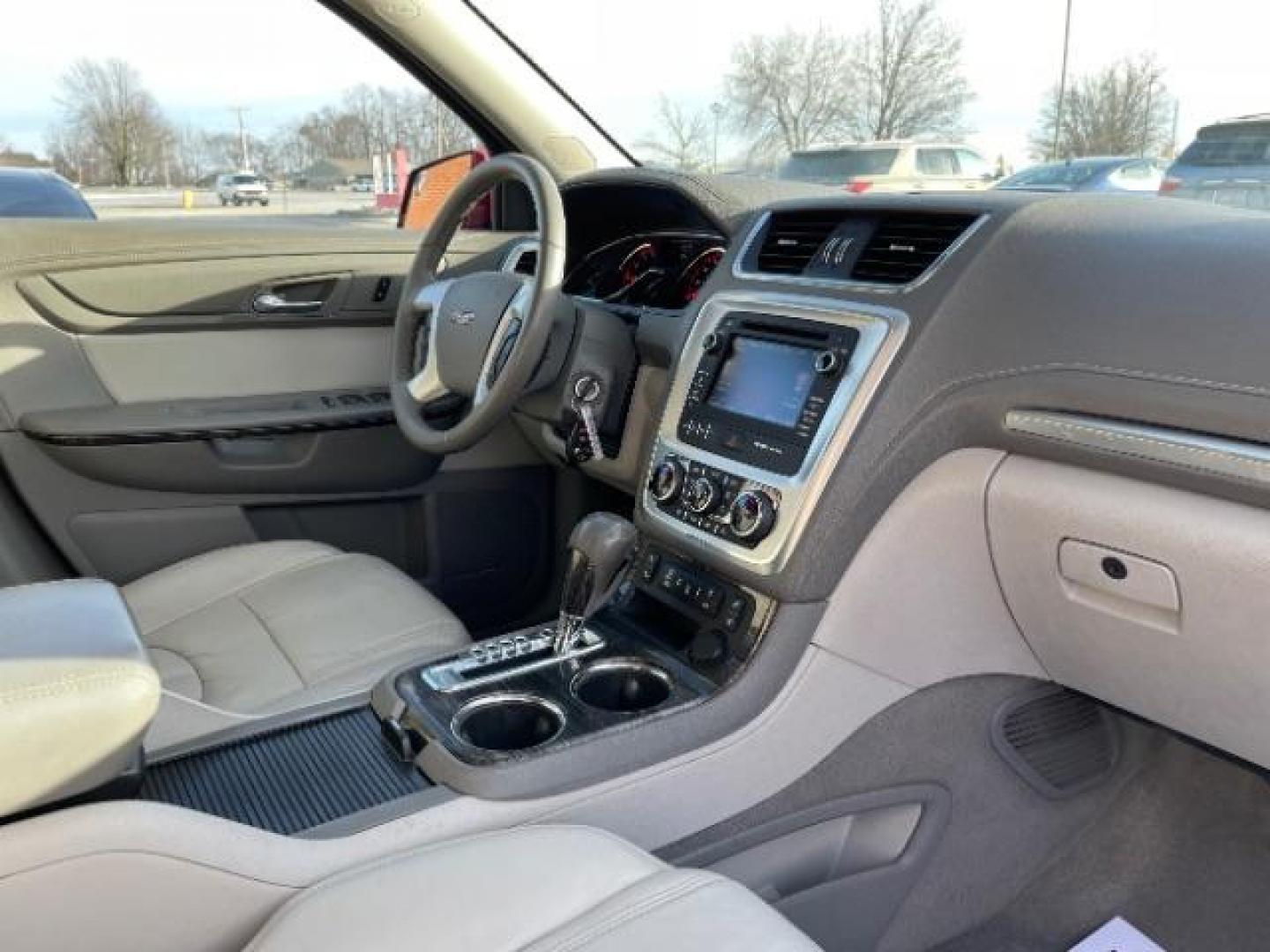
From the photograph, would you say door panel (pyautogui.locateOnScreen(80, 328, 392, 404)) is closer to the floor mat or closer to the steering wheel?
the steering wheel

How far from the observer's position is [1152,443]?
45.6 inches

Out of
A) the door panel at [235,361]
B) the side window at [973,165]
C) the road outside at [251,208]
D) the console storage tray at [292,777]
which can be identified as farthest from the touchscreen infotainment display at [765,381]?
the road outside at [251,208]

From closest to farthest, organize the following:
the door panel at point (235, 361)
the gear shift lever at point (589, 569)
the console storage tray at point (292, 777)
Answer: the console storage tray at point (292, 777)
the gear shift lever at point (589, 569)
the door panel at point (235, 361)

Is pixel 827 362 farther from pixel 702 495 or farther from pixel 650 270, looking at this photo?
pixel 650 270

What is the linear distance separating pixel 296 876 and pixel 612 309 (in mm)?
1185

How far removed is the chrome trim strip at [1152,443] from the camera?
1.08 metres

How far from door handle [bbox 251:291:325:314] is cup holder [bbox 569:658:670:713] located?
1.29 m

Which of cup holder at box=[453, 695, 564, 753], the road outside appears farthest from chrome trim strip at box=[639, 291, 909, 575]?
the road outside

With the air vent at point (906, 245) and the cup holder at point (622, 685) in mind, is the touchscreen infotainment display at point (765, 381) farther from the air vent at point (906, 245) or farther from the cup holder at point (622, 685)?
the cup holder at point (622, 685)

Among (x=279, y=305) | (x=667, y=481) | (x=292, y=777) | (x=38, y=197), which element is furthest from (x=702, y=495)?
(x=38, y=197)

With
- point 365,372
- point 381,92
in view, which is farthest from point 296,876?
point 381,92

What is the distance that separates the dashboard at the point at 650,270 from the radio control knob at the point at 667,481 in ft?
1.47

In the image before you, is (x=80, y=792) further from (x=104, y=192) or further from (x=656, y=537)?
(x=104, y=192)

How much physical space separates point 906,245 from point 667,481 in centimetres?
45
